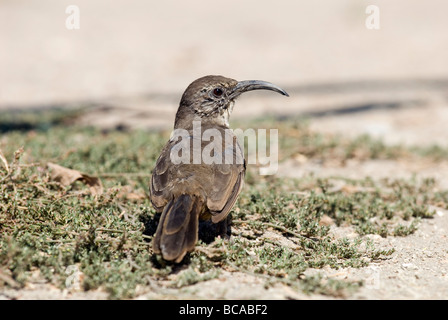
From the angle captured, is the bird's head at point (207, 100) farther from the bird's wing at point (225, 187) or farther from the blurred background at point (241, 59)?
the blurred background at point (241, 59)

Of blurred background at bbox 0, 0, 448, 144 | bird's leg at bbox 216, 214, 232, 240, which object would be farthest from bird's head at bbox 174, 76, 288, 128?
blurred background at bbox 0, 0, 448, 144

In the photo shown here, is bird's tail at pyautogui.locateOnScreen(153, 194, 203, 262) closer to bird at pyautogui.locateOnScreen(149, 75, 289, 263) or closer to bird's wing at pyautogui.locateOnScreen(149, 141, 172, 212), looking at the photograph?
bird at pyautogui.locateOnScreen(149, 75, 289, 263)

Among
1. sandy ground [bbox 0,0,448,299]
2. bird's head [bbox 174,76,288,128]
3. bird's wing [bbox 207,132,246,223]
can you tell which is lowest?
bird's wing [bbox 207,132,246,223]

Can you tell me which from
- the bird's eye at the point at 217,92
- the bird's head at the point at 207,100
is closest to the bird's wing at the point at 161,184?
the bird's head at the point at 207,100

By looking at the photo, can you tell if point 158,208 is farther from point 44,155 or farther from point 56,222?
point 44,155

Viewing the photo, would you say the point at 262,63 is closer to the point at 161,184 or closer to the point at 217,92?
the point at 217,92
